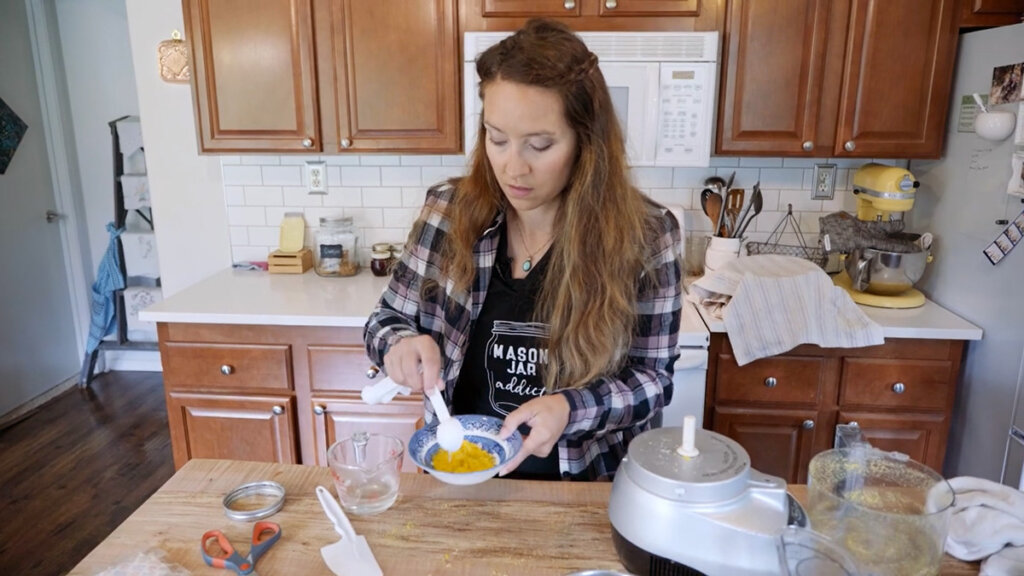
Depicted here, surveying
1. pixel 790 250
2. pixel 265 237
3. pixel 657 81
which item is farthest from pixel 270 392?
pixel 790 250

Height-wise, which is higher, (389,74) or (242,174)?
(389,74)

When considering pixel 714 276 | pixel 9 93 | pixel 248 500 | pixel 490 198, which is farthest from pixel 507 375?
pixel 9 93

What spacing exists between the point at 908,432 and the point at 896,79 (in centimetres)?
111

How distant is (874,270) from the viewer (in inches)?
84.6

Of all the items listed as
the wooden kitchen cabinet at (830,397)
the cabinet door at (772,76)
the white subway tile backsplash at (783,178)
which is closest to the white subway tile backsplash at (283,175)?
the cabinet door at (772,76)

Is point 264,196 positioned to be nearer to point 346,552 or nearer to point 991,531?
point 346,552

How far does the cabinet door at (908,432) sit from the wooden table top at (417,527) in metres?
1.15

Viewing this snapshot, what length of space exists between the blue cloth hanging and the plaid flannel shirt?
3.06 metres

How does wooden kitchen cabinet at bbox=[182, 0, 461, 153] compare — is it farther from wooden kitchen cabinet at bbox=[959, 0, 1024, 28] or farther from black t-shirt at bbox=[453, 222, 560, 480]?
wooden kitchen cabinet at bbox=[959, 0, 1024, 28]

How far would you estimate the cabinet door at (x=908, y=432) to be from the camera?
2.08 m

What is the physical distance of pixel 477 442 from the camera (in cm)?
110

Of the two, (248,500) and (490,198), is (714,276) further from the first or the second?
(248,500)

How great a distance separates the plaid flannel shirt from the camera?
45.7 inches

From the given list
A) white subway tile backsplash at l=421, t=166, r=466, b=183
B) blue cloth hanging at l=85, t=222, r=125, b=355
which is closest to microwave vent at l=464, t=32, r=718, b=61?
white subway tile backsplash at l=421, t=166, r=466, b=183
